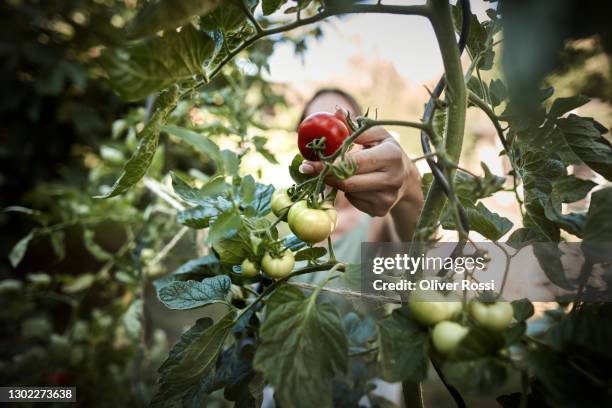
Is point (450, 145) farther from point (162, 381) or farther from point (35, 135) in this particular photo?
point (35, 135)

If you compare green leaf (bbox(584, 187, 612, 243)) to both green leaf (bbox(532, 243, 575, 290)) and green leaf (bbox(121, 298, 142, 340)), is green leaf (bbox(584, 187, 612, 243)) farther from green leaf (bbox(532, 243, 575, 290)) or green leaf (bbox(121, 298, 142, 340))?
green leaf (bbox(121, 298, 142, 340))

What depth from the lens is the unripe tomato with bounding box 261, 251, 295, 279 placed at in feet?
1.05

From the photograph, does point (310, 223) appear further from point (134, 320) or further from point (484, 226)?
point (134, 320)

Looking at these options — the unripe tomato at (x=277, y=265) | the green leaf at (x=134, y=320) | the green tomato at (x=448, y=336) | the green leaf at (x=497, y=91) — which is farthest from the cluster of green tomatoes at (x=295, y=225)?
the green leaf at (x=134, y=320)

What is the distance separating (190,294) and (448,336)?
0.22 metres

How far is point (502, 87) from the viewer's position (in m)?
0.40

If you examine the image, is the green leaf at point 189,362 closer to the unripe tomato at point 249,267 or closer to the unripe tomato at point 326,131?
the unripe tomato at point 249,267

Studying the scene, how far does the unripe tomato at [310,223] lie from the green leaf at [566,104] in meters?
0.23

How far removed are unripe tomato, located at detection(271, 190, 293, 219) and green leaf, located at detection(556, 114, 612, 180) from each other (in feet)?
0.82

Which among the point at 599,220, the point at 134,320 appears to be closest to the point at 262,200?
the point at 599,220

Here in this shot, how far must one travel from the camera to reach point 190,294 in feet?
1.19

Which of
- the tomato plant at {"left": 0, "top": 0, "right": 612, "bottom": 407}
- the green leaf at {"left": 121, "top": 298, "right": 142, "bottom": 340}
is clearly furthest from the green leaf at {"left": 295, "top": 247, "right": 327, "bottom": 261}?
the green leaf at {"left": 121, "top": 298, "right": 142, "bottom": 340}

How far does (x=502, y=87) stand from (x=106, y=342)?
1.33 metres

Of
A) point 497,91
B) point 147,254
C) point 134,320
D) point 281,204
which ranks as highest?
point 497,91
